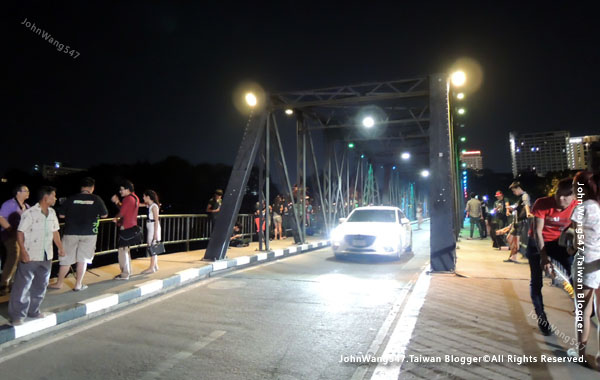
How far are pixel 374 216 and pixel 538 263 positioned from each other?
22.2 ft

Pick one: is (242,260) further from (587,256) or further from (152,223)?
(587,256)

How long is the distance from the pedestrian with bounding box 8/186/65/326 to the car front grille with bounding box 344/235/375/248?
668 centimetres

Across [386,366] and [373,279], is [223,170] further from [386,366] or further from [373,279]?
[386,366]

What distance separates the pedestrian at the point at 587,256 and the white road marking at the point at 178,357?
3.43m

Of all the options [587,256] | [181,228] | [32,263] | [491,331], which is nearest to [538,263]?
[491,331]

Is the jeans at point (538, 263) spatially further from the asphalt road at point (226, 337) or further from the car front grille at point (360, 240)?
the car front grille at point (360, 240)

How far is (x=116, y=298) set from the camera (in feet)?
17.6

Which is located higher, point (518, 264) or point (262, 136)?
point (262, 136)

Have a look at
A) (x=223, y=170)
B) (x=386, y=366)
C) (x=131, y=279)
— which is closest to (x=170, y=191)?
(x=223, y=170)

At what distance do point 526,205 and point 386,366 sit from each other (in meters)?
6.88

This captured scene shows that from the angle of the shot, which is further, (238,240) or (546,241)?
(238,240)

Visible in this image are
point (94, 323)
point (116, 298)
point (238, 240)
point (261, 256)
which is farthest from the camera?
point (238, 240)

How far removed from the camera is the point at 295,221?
12539mm

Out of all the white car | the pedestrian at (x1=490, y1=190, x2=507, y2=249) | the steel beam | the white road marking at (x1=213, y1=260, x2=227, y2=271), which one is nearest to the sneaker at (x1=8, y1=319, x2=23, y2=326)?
the white road marking at (x1=213, y1=260, x2=227, y2=271)
